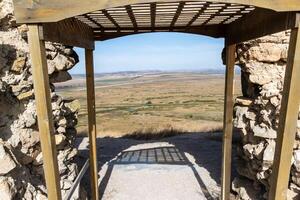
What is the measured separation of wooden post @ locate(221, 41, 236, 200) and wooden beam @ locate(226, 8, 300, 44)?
0.46 meters

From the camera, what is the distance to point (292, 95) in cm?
291

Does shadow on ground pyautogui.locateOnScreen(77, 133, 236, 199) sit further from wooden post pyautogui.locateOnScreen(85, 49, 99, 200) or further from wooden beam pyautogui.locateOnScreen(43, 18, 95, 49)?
wooden beam pyautogui.locateOnScreen(43, 18, 95, 49)

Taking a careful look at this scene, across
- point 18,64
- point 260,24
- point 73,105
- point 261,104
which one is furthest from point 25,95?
point 261,104

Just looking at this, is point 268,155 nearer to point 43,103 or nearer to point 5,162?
point 43,103

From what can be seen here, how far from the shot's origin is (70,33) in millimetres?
4031

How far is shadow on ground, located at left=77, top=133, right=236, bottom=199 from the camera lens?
7.84 metres

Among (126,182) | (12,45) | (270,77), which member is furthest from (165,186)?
(12,45)

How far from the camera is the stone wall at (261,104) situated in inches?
209

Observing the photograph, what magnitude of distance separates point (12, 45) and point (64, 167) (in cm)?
242

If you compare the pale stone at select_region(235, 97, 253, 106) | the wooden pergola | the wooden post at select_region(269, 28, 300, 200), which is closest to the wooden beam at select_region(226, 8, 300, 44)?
the wooden pergola

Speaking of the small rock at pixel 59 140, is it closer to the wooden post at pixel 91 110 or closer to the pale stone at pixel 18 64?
the wooden post at pixel 91 110

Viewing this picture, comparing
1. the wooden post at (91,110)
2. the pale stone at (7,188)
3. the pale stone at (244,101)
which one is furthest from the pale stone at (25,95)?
the pale stone at (244,101)

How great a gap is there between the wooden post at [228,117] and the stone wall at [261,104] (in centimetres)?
37

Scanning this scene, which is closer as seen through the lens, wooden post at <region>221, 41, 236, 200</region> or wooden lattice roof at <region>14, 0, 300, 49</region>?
wooden lattice roof at <region>14, 0, 300, 49</region>
